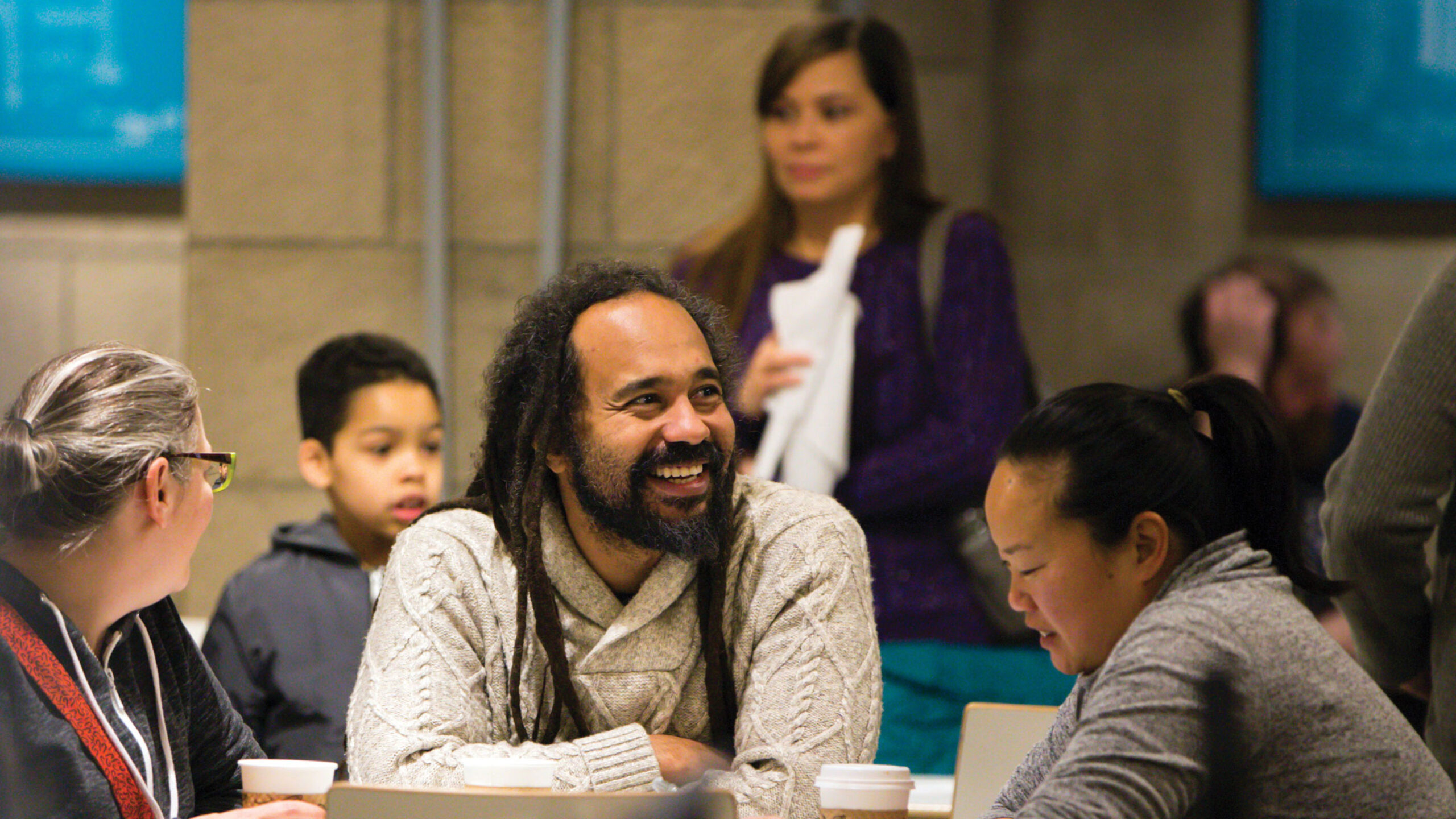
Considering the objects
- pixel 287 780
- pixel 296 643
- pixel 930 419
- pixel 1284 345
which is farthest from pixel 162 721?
pixel 1284 345

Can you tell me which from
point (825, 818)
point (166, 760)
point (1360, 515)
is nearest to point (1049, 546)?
point (825, 818)

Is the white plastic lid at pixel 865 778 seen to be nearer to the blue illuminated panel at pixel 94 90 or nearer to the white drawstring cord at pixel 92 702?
the white drawstring cord at pixel 92 702

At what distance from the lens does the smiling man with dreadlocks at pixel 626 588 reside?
2.15 metres

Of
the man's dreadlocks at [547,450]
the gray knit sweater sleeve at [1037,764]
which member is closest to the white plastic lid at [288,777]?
the man's dreadlocks at [547,450]

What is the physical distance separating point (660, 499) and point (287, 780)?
0.75m

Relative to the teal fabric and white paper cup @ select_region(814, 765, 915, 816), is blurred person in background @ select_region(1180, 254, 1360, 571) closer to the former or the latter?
the teal fabric

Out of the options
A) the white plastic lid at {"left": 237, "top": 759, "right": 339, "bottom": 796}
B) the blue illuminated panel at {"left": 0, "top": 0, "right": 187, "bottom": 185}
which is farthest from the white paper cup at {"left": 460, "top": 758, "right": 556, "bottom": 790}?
the blue illuminated panel at {"left": 0, "top": 0, "right": 187, "bottom": 185}

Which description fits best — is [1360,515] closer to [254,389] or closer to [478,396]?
[478,396]

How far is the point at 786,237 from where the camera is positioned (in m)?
3.67

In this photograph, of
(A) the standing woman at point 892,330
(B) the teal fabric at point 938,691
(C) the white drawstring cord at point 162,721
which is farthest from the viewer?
(A) the standing woman at point 892,330

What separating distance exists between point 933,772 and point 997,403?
83cm

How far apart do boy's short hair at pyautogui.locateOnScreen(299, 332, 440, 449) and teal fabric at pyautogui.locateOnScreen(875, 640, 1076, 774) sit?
4.01ft

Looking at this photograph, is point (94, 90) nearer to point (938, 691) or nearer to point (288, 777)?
point (938, 691)

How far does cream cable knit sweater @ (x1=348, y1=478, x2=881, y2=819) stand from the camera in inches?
81.0
